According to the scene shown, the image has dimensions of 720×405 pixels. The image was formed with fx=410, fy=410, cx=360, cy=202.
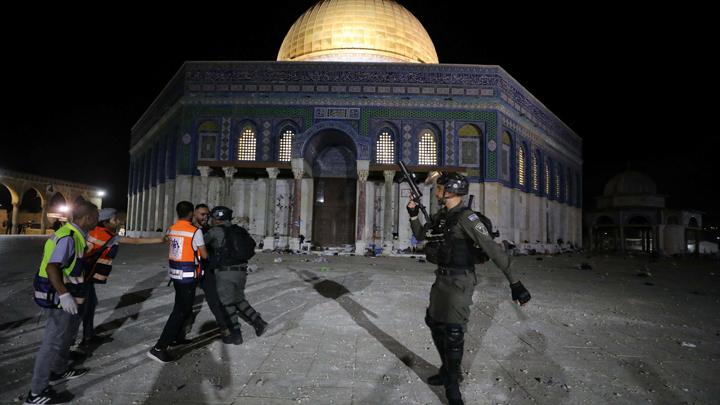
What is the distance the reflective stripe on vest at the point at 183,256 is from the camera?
4199mm

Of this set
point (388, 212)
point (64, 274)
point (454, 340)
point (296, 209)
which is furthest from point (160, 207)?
point (454, 340)

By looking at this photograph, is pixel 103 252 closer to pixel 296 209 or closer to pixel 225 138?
pixel 296 209

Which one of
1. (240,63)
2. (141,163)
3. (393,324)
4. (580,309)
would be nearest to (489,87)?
(240,63)

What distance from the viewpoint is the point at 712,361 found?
4285 millimetres

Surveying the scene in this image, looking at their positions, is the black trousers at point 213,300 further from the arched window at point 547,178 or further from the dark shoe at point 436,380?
the arched window at point 547,178

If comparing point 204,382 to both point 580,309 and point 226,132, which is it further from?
point 226,132

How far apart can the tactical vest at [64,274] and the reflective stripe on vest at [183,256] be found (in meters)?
0.83

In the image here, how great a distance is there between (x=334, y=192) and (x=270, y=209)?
10.7ft

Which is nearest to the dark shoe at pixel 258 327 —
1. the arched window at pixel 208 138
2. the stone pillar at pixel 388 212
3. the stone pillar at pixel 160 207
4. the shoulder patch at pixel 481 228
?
the shoulder patch at pixel 481 228

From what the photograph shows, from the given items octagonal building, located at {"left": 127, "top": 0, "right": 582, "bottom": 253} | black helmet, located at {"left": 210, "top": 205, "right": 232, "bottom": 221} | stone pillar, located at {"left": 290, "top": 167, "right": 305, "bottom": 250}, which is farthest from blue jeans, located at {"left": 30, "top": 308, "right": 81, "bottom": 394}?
octagonal building, located at {"left": 127, "top": 0, "right": 582, "bottom": 253}

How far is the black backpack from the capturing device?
462 centimetres

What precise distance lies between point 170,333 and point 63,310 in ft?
3.33

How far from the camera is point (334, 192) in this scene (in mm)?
20625

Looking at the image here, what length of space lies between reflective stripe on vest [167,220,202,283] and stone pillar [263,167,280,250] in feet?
46.8
